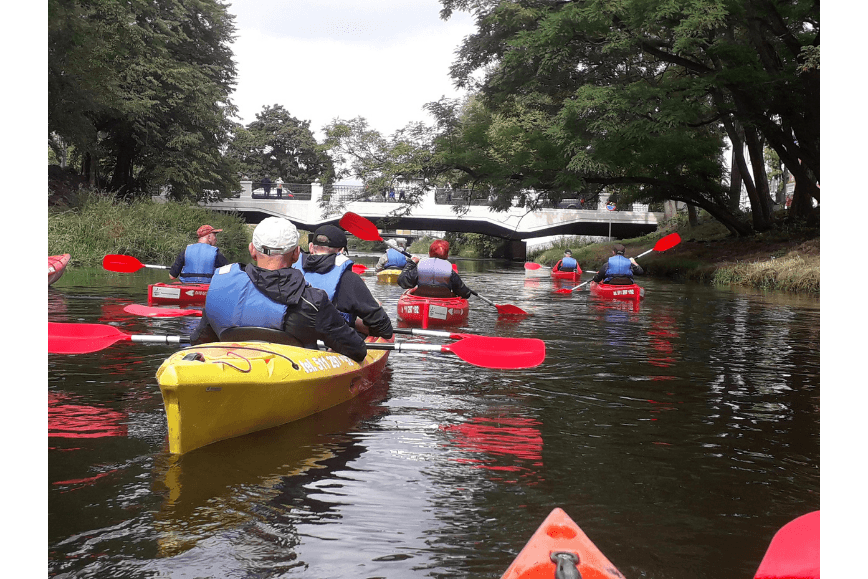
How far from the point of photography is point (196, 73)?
99.8 ft

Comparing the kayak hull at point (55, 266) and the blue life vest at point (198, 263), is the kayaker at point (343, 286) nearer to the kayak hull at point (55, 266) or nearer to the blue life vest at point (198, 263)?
the blue life vest at point (198, 263)

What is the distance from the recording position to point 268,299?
4.74m

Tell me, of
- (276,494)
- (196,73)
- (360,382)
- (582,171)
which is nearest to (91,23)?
(196,73)

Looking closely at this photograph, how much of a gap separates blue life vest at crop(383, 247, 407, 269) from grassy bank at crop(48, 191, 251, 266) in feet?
27.5

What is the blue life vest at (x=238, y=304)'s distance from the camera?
4.66m

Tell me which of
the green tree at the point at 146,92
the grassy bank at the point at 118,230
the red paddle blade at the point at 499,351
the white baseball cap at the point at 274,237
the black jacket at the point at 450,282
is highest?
the green tree at the point at 146,92

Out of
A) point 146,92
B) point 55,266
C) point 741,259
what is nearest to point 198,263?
point 55,266

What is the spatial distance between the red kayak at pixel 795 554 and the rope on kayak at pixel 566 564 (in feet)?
1.94

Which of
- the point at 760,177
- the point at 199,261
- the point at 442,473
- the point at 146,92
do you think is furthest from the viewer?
the point at 146,92

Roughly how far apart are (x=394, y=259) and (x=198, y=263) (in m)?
6.79

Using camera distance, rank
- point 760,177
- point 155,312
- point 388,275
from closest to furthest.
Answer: point 155,312 → point 388,275 → point 760,177

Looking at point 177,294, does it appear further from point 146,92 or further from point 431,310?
point 146,92

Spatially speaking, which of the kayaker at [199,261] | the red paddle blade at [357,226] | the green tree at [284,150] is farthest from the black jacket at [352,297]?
the green tree at [284,150]

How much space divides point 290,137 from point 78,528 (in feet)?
210
